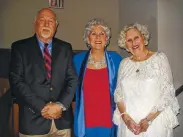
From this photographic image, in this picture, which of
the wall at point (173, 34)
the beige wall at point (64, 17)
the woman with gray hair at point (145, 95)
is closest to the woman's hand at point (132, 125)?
the woman with gray hair at point (145, 95)

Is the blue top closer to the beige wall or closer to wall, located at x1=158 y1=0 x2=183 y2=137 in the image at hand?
wall, located at x1=158 y1=0 x2=183 y2=137

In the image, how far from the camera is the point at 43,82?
6.54ft

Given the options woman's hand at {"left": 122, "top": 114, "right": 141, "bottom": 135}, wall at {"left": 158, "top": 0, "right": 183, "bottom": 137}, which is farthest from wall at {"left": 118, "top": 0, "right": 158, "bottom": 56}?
woman's hand at {"left": 122, "top": 114, "right": 141, "bottom": 135}

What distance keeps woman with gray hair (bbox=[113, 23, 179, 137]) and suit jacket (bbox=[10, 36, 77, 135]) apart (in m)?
0.46

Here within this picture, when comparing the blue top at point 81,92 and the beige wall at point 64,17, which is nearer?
the blue top at point 81,92

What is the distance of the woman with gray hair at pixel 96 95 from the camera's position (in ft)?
7.50

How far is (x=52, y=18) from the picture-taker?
210 centimetres

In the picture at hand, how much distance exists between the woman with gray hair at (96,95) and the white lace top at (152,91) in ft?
0.76

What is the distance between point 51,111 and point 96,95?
0.50m

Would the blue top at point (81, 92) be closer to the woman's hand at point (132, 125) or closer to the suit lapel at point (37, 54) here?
the woman's hand at point (132, 125)

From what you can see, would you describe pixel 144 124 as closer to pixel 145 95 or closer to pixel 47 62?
pixel 145 95

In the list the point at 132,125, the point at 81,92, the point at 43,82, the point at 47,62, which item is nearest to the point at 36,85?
the point at 43,82

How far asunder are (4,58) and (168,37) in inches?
74.0

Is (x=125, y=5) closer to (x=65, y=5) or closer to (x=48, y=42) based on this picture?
(x=65, y=5)
